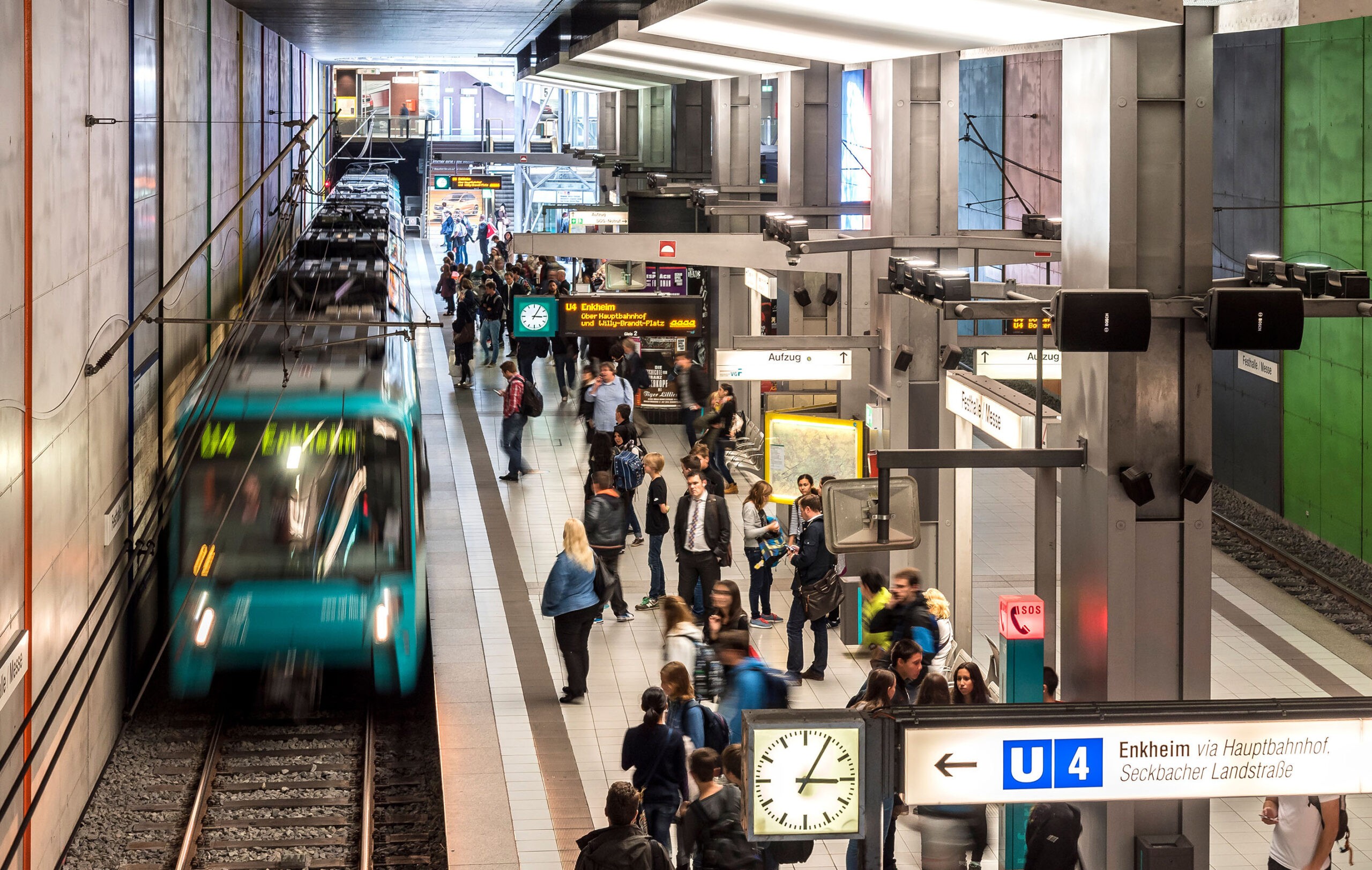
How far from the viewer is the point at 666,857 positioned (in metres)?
7.49

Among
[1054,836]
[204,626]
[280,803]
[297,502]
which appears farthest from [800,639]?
[1054,836]

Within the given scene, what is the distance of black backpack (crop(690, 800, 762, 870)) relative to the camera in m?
7.52

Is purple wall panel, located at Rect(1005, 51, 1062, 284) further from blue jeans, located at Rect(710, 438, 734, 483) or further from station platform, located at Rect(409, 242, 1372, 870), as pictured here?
blue jeans, located at Rect(710, 438, 734, 483)

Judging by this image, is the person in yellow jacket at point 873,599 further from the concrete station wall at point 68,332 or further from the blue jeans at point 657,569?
the concrete station wall at point 68,332

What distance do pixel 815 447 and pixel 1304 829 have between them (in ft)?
20.6

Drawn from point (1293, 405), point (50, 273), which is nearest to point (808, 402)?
point (1293, 405)

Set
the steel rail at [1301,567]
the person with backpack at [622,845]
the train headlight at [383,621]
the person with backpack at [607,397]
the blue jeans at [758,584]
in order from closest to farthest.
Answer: the person with backpack at [622,845], the train headlight at [383,621], the blue jeans at [758,584], the steel rail at [1301,567], the person with backpack at [607,397]

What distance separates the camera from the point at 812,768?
18.9 feet

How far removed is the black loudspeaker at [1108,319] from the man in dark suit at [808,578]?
4.95 metres

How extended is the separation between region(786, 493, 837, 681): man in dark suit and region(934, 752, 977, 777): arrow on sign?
20.6 ft

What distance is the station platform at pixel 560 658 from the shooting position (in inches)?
384

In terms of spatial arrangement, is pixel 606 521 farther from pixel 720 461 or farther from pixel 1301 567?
pixel 1301 567

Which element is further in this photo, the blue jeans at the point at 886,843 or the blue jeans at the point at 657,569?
the blue jeans at the point at 657,569

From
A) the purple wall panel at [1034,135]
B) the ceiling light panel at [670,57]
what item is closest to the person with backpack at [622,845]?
the ceiling light panel at [670,57]
